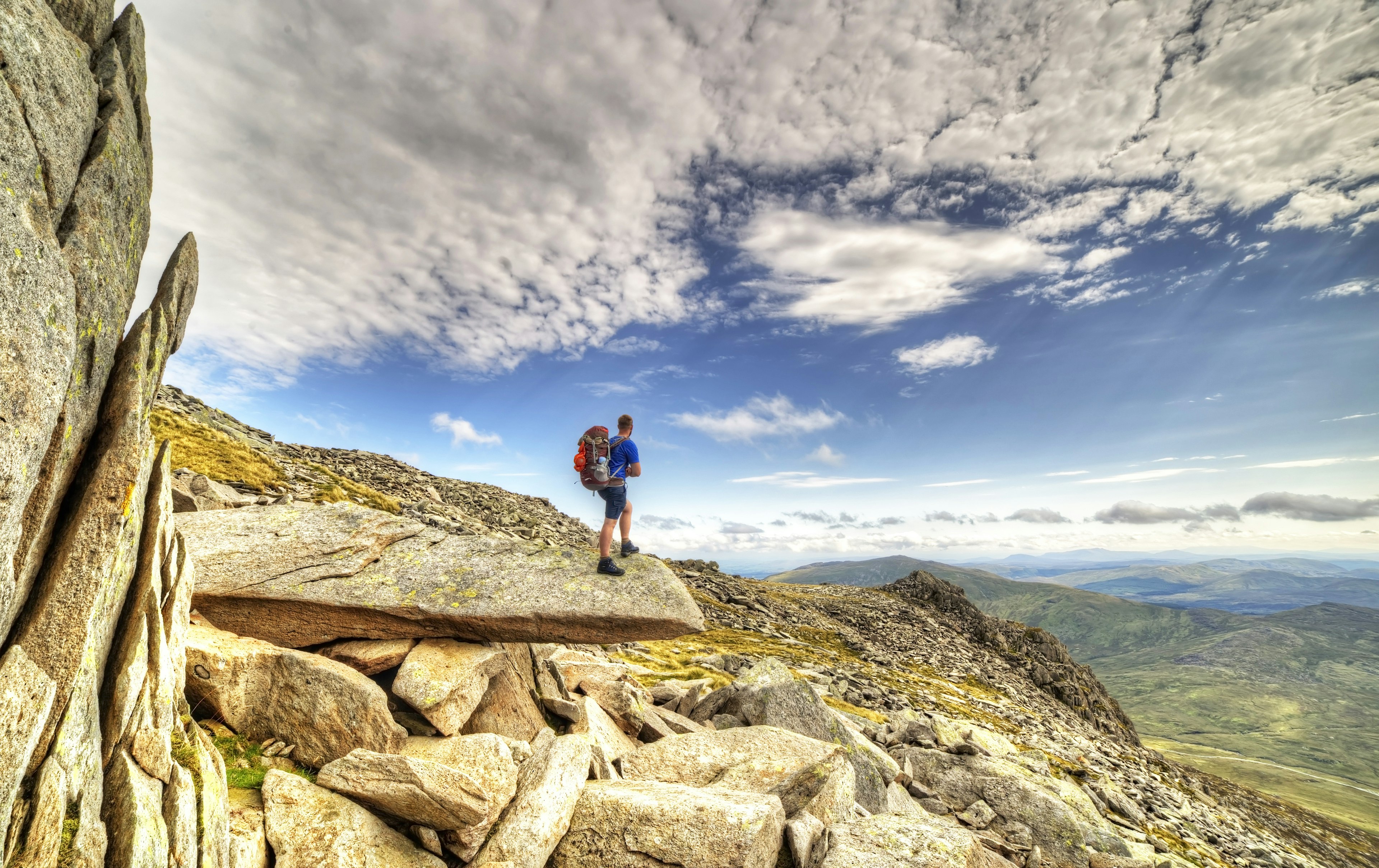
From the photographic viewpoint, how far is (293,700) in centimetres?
1289

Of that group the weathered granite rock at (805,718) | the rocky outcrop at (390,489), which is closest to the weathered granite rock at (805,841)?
the weathered granite rock at (805,718)

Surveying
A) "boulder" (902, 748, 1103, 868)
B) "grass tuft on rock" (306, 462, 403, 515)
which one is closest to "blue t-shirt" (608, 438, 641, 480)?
"boulder" (902, 748, 1103, 868)

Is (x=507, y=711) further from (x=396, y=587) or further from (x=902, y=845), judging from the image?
(x=902, y=845)

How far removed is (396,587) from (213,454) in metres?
42.5

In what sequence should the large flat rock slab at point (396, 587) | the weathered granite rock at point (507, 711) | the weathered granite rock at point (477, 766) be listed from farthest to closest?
the large flat rock slab at point (396, 587) → the weathered granite rock at point (507, 711) → the weathered granite rock at point (477, 766)

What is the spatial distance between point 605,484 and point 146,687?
35.9 ft

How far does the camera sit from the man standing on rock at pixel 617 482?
1797cm

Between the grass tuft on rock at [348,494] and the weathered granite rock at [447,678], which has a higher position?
the grass tuft on rock at [348,494]

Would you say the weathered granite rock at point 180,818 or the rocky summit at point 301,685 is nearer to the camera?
the rocky summit at point 301,685

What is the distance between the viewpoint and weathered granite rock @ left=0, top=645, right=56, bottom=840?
611cm

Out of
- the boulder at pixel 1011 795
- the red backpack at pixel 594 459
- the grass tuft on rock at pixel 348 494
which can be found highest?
the grass tuft on rock at pixel 348 494

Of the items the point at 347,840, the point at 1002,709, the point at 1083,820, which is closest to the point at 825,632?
the point at 1002,709

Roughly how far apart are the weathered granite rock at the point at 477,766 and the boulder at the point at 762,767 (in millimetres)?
4052

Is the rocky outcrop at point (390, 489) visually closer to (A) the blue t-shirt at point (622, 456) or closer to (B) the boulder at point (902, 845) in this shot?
(A) the blue t-shirt at point (622, 456)
